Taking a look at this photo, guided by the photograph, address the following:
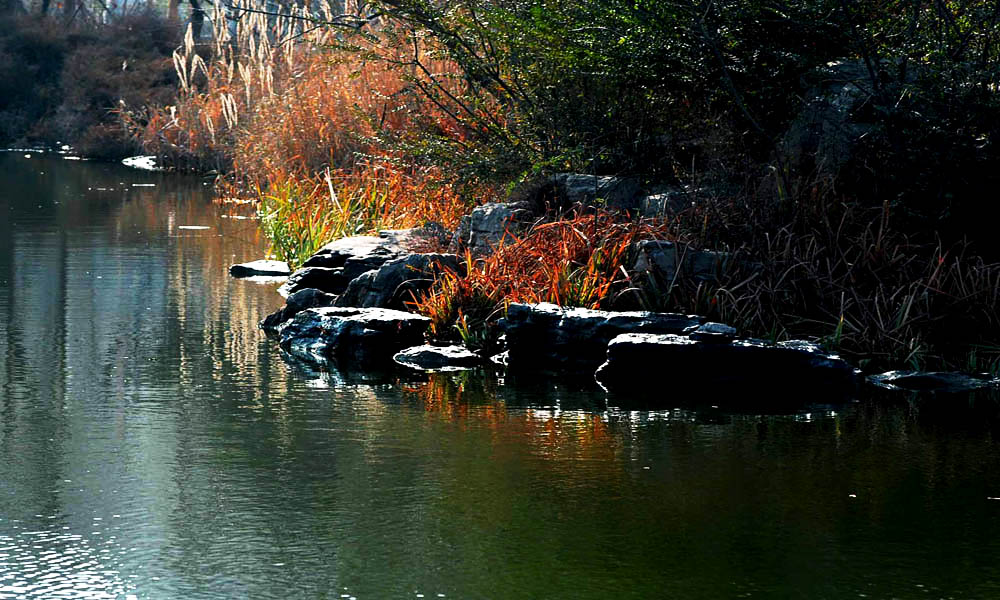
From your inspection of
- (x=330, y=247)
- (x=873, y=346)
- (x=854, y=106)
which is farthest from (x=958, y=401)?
(x=330, y=247)

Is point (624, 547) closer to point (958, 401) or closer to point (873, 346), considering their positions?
point (958, 401)

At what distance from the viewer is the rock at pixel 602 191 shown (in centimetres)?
1080

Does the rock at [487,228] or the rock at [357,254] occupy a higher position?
the rock at [487,228]

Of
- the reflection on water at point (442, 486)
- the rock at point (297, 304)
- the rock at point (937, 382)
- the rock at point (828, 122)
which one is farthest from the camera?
the rock at point (297, 304)

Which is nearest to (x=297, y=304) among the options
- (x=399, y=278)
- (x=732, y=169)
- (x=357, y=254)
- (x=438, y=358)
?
(x=399, y=278)

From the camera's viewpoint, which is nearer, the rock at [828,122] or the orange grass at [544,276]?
the orange grass at [544,276]

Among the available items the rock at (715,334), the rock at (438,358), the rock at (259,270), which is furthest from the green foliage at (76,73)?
the rock at (715,334)

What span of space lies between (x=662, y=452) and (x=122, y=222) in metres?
12.0

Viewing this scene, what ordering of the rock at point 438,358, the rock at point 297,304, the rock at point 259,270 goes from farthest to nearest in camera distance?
the rock at point 259,270
the rock at point 297,304
the rock at point 438,358

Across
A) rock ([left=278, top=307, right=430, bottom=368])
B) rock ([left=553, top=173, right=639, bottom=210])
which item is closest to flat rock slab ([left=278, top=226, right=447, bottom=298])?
rock ([left=553, top=173, right=639, bottom=210])

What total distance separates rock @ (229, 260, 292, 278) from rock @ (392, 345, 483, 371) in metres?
4.02

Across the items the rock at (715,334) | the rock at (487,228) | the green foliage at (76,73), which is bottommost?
the rock at (715,334)

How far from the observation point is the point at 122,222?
17172mm

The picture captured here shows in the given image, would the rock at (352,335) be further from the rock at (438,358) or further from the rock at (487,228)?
the rock at (487,228)
